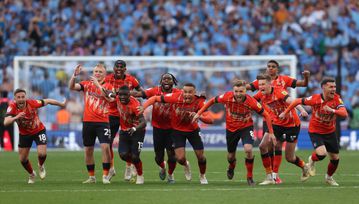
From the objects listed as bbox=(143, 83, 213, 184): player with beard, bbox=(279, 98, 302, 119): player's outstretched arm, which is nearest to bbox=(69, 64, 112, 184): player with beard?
bbox=(143, 83, 213, 184): player with beard

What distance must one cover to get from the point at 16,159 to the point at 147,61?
7.96 meters

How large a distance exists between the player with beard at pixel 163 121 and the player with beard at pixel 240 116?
1.20m

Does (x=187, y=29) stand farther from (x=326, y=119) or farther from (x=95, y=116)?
(x=326, y=119)

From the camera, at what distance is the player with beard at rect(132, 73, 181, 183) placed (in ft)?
66.3

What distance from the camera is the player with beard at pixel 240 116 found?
62.8 ft

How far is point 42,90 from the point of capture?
1357 inches

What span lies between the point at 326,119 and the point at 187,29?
19423 millimetres

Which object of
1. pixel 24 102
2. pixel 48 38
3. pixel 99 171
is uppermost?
pixel 48 38

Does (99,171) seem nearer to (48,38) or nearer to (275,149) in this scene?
(275,149)

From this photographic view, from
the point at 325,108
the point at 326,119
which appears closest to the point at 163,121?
the point at 326,119

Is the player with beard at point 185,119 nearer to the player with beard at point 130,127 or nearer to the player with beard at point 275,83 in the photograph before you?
the player with beard at point 130,127

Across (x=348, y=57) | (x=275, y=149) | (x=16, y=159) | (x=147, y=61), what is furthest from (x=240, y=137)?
(x=348, y=57)

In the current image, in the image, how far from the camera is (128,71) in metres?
→ 34.1

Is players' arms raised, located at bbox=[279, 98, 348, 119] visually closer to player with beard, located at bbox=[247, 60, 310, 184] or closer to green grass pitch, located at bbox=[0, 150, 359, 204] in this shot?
player with beard, located at bbox=[247, 60, 310, 184]
